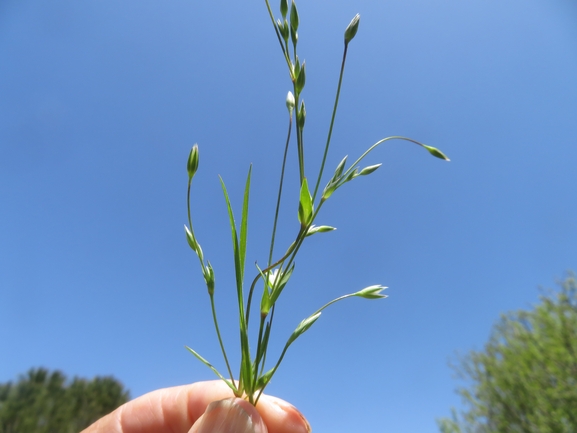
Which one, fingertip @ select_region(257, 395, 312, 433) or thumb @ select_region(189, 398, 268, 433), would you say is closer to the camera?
A: thumb @ select_region(189, 398, 268, 433)

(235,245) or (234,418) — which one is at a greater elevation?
(235,245)

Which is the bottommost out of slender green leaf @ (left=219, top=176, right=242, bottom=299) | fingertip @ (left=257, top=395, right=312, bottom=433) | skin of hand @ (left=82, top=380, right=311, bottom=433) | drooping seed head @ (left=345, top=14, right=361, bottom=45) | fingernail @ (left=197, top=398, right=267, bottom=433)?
fingernail @ (left=197, top=398, right=267, bottom=433)

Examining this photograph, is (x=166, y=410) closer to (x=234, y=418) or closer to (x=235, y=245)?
(x=234, y=418)

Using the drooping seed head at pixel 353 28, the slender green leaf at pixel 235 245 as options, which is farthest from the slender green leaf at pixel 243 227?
the drooping seed head at pixel 353 28

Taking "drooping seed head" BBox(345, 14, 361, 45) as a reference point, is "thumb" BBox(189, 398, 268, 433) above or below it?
below

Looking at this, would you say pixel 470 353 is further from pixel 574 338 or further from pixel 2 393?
pixel 2 393

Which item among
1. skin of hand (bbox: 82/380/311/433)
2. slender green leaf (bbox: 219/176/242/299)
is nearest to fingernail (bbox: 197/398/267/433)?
slender green leaf (bbox: 219/176/242/299)

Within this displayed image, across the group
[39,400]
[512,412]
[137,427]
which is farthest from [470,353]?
[39,400]

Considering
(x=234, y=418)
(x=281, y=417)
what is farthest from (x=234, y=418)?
(x=281, y=417)

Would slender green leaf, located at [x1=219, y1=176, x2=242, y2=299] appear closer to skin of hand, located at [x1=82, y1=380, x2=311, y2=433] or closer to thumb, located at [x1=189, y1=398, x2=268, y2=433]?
thumb, located at [x1=189, y1=398, x2=268, y2=433]
